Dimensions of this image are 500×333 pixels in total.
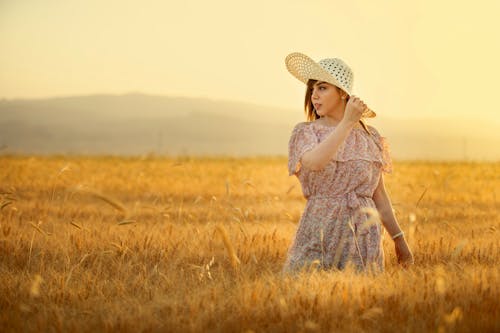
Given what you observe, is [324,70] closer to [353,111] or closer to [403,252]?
[353,111]

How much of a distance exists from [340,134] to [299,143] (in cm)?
45

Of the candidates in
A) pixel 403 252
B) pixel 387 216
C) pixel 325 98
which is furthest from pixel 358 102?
pixel 403 252

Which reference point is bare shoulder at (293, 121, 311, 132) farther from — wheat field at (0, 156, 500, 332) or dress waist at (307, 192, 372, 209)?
wheat field at (0, 156, 500, 332)

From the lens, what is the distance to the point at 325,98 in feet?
13.3

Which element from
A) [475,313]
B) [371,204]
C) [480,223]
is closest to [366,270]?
[371,204]

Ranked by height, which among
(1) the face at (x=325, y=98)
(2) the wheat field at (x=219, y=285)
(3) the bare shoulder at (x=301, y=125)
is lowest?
(2) the wheat field at (x=219, y=285)

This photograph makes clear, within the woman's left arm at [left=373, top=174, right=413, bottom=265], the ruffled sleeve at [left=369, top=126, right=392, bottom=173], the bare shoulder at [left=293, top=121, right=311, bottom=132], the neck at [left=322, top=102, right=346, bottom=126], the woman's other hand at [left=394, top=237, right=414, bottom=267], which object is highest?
the neck at [left=322, top=102, right=346, bottom=126]

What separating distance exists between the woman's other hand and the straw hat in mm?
874

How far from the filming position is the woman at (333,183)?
4.06 metres

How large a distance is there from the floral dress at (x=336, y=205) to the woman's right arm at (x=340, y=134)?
0.72ft

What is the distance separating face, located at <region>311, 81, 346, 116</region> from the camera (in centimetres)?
406

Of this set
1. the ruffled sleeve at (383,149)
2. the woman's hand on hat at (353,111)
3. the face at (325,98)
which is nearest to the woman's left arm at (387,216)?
the ruffled sleeve at (383,149)

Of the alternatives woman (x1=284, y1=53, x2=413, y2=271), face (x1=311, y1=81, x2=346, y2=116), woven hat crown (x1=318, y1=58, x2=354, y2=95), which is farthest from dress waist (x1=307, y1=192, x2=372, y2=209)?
woven hat crown (x1=318, y1=58, x2=354, y2=95)

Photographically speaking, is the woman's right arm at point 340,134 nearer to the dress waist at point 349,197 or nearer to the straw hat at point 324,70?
the straw hat at point 324,70
